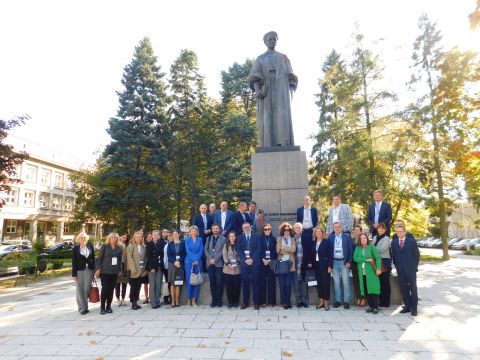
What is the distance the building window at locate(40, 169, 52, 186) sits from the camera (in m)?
47.3

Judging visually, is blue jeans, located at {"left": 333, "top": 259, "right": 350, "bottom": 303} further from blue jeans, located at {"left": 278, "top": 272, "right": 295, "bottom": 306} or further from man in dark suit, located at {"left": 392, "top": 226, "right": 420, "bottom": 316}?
man in dark suit, located at {"left": 392, "top": 226, "right": 420, "bottom": 316}

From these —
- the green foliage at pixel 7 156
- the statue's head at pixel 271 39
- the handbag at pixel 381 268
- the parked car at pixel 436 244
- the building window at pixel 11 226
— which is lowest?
the parked car at pixel 436 244

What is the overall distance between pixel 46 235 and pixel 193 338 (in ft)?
167

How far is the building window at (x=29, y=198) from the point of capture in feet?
145

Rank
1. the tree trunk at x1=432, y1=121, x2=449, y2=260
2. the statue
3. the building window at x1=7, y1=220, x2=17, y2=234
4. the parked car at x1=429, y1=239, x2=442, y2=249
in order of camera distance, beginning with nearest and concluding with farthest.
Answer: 1. the statue
2. the tree trunk at x1=432, y1=121, x2=449, y2=260
3. the building window at x1=7, y1=220, x2=17, y2=234
4. the parked car at x1=429, y1=239, x2=442, y2=249

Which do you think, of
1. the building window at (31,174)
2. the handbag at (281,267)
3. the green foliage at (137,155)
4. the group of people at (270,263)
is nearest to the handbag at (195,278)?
the group of people at (270,263)

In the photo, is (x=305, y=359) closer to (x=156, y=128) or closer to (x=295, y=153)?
(x=295, y=153)

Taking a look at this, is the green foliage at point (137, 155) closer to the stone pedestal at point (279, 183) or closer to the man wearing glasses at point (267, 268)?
the stone pedestal at point (279, 183)

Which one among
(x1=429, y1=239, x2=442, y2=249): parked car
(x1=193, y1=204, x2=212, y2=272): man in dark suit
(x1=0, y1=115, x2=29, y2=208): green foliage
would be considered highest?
(x1=0, y1=115, x2=29, y2=208): green foliage

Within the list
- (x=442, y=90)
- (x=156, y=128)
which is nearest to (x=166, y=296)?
(x=442, y=90)

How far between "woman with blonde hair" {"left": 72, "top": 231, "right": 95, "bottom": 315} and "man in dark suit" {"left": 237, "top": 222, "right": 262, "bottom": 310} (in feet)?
12.1

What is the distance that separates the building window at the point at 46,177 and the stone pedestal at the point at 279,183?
153 feet

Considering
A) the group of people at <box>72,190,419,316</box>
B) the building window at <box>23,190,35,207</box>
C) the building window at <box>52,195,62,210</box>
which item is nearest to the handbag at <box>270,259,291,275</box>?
the group of people at <box>72,190,419,316</box>

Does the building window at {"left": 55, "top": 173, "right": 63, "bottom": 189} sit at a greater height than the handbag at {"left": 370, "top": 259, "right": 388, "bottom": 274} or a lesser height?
greater
